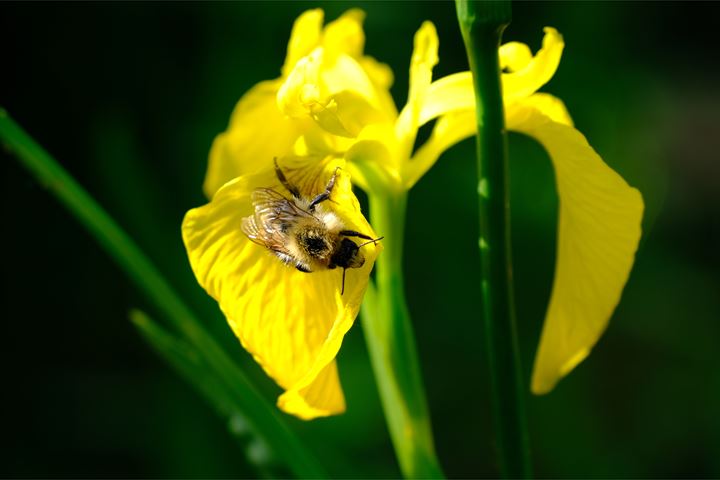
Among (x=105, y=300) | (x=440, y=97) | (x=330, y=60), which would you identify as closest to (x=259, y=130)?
(x=330, y=60)

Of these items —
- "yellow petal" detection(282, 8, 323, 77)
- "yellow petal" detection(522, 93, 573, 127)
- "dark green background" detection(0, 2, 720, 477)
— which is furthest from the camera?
"dark green background" detection(0, 2, 720, 477)

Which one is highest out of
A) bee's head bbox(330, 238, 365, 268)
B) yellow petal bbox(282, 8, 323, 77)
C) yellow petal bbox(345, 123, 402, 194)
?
yellow petal bbox(282, 8, 323, 77)

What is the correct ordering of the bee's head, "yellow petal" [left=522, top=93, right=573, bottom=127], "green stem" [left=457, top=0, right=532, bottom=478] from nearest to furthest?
"green stem" [left=457, top=0, right=532, bottom=478] < the bee's head < "yellow petal" [left=522, top=93, right=573, bottom=127]

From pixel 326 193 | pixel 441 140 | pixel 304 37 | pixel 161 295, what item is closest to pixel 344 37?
pixel 304 37

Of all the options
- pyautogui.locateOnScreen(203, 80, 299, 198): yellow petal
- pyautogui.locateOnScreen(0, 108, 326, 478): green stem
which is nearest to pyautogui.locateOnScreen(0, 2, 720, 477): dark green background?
pyautogui.locateOnScreen(203, 80, 299, 198): yellow petal

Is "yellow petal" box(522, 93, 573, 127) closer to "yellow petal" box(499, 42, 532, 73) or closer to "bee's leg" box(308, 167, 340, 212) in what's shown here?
"yellow petal" box(499, 42, 532, 73)

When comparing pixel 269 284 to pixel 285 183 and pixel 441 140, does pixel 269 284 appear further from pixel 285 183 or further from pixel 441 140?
pixel 441 140

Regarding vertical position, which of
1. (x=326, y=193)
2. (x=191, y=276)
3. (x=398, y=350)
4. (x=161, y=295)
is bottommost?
(x=191, y=276)

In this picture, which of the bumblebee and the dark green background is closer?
the bumblebee
